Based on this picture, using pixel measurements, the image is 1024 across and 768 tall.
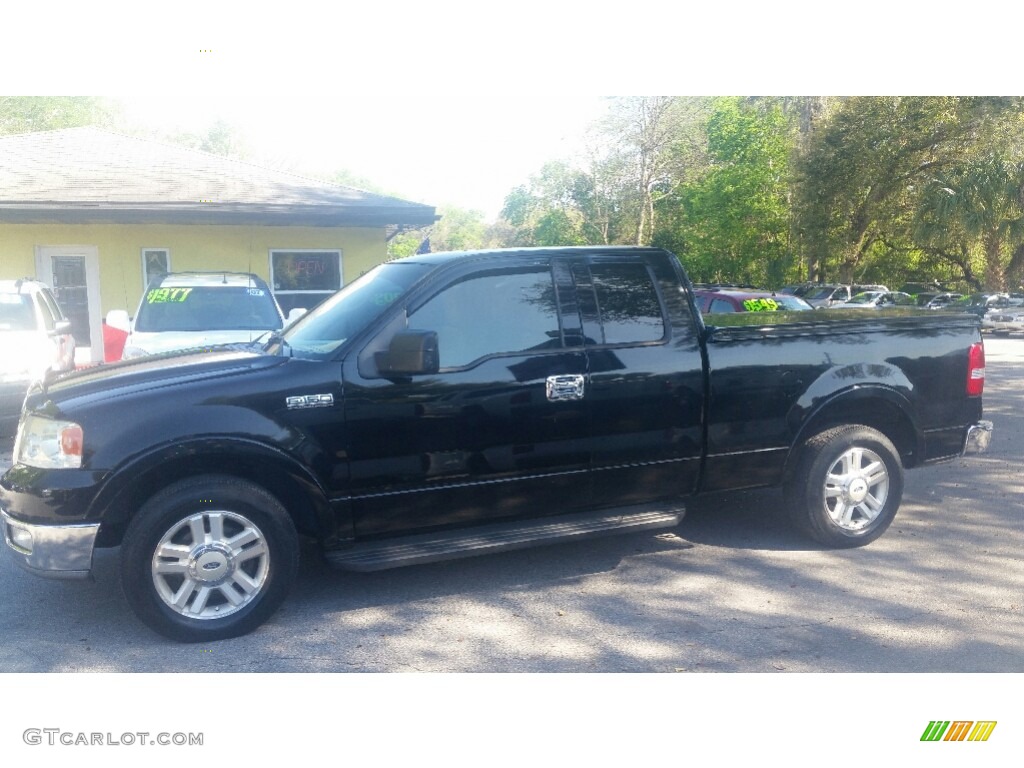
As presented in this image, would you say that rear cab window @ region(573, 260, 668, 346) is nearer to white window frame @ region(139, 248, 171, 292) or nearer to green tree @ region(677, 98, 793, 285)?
white window frame @ region(139, 248, 171, 292)

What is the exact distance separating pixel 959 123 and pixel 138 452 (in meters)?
31.3

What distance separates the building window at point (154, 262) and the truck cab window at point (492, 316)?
39.4 ft

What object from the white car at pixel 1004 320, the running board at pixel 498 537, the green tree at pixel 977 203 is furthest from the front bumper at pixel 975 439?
the green tree at pixel 977 203

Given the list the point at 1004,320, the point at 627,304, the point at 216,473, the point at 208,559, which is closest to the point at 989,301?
the point at 1004,320

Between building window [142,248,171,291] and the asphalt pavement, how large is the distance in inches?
428

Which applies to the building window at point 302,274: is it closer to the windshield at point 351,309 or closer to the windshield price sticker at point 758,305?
the windshield price sticker at point 758,305

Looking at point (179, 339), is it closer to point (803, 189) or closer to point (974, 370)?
point (974, 370)

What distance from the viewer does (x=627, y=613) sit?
4.73 meters

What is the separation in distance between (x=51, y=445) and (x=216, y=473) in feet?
2.55

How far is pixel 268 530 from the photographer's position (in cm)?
441

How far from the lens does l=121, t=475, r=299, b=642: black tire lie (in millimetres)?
4223

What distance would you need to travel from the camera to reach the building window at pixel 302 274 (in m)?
15.7

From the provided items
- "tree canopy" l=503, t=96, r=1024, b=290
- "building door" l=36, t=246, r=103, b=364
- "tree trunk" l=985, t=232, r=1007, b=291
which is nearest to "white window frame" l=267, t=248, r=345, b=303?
"building door" l=36, t=246, r=103, b=364
